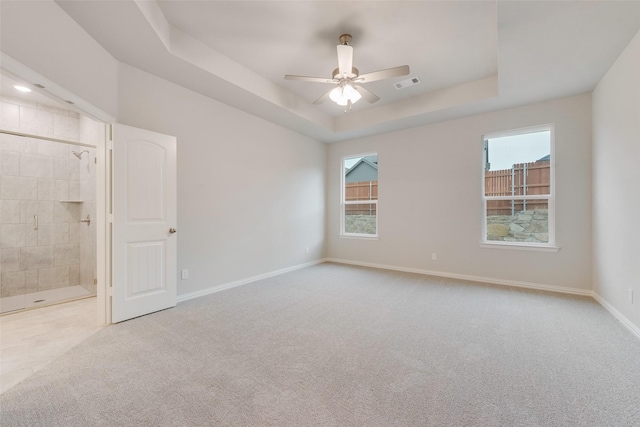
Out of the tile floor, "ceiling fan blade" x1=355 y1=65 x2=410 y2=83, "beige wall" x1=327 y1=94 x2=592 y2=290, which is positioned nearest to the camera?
the tile floor

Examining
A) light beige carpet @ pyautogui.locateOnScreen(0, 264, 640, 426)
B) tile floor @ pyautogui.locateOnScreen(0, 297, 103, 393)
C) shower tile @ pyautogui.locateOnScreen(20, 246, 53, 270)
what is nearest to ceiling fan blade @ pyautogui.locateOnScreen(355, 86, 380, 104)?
light beige carpet @ pyautogui.locateOnScreen(0, 264, 640, 426)

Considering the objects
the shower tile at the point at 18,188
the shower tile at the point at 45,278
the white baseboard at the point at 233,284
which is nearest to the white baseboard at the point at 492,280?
the white baseboard at the point at 233,284

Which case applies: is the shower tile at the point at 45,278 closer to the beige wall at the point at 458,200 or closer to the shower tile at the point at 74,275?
the shower tile at the point at 74,275

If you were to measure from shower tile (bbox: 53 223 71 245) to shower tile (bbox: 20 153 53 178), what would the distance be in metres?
0.74

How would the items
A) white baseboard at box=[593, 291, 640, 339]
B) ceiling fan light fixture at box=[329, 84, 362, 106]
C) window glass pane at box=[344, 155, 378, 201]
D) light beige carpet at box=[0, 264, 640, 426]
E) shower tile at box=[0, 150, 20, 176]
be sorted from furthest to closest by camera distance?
1. window glass pane at box=[344, 155, 378, 201]
2. shower tile at box=[0, 150, 20, 176]
3. ceiling fan light fixture at box=[329, 84, 362, 106]
4. white baseboard at box=[593, 291, 640, 339]
5. light beige carpet at box=[0, 264, 640, 426]

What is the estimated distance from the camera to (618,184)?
274 centimetres

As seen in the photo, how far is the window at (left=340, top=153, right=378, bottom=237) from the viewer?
5.47 meters

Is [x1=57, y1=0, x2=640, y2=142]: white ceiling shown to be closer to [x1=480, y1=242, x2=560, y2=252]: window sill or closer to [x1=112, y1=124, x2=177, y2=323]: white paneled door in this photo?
[x1=112, y1=124, x2=177, y2=323]: white paneled door

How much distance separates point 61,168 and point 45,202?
531 mm

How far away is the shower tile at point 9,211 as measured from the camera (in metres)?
3.48

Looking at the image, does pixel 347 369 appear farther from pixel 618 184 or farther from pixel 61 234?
pixel 61 234

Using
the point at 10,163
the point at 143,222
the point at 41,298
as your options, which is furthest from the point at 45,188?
the point at 143,222

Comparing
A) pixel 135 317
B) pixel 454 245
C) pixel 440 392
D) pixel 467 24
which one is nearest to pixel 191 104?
pixel 135 317

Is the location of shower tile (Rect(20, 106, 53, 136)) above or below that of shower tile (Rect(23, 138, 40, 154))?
above
